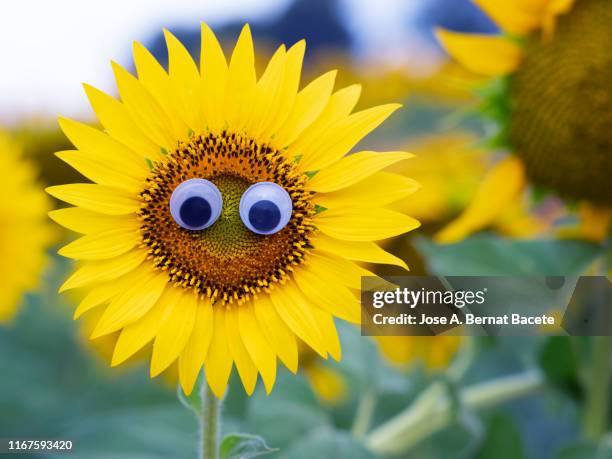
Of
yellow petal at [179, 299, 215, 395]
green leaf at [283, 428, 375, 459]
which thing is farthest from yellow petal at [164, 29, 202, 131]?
green leaf at [283, 428, 375, 459]

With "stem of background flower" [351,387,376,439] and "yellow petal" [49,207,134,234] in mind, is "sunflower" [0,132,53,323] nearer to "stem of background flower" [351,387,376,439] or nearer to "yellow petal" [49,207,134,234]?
"stem of background flower" [351,387,376,439]

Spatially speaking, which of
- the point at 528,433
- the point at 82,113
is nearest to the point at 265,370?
the point at 528,433

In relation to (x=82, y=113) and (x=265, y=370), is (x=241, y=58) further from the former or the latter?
(x=82, y=113)

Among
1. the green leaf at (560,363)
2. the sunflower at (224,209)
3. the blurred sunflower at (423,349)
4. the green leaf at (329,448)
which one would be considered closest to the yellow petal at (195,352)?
the sunflower at (224,209)

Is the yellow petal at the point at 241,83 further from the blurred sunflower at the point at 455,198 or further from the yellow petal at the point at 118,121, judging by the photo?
the blurred sunflower at the point at 455,198

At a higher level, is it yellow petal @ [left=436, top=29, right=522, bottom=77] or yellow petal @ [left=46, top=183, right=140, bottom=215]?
yellow petal @ [left=436, top=29, right=522, bottom=77]
